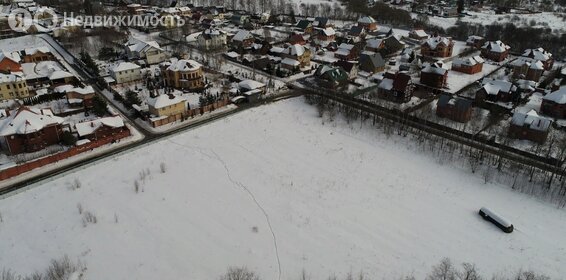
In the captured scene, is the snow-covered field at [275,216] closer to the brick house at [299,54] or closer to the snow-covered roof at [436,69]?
the snow-covered roof at [436,69]

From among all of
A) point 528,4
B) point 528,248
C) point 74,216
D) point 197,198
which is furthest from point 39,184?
point 528,4

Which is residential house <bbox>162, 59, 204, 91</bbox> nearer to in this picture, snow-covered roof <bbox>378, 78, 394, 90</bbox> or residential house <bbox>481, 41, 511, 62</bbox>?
snow-covered roof <bbox>378, 78, 394, 90</bbox>

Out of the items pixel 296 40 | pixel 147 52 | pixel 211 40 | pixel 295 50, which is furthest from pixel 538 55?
pixel 147 52

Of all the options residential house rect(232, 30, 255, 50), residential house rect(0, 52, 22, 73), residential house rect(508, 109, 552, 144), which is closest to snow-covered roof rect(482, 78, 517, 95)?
residential house rect(508, 109, 552, 144)

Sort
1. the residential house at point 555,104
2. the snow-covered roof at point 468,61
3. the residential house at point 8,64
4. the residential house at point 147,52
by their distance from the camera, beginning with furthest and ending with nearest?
the residential house at point 147,52, the snow-covered roof at point 468,61, the residential house at point 8,64, the residential house at point 555,104

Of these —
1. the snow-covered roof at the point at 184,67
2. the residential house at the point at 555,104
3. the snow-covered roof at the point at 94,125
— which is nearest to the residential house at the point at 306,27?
the snow-covered roof at the point at 184,67

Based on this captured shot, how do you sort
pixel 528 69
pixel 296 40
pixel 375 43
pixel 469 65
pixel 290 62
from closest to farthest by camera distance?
pixel 528 69, pixel 469 65, pixel 290 62, pixel 375 43, pixel 296 40

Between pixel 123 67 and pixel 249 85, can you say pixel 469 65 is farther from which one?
pixel 123 67

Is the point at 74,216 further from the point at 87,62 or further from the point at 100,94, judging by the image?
the point at 87,62
